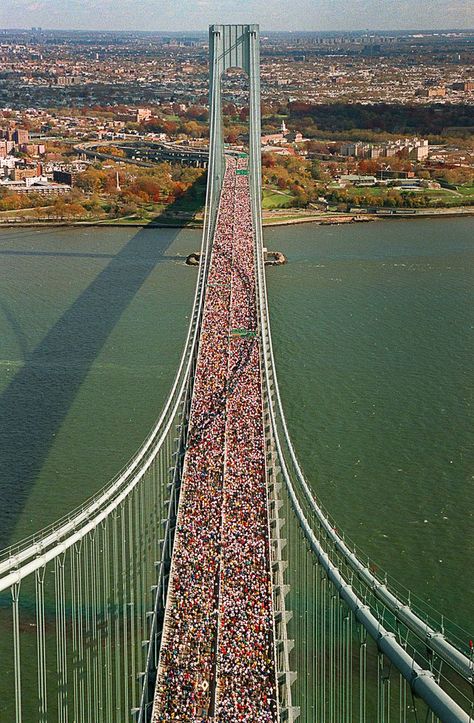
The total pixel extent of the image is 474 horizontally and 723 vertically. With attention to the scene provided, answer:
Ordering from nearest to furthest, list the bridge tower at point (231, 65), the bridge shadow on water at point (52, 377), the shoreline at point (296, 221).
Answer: the bridge shadow on water at point (52, 377) < the bridge tower at point (231, 65) < the shoreline at point (296, 221)

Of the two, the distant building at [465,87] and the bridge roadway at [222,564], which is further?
the distant building at [465,87]

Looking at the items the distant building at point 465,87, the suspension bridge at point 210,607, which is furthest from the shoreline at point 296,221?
the distant building at point 465,87

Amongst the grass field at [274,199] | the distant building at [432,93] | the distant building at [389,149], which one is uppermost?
the distant building at [432,93]

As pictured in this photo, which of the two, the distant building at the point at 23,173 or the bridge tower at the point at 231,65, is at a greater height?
the bridge tower at the point at 231,65

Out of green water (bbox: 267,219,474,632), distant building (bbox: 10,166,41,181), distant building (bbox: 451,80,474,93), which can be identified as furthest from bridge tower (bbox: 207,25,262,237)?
distant building (bbox: 451,80,474,93)

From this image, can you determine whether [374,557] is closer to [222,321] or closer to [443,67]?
[222,321]

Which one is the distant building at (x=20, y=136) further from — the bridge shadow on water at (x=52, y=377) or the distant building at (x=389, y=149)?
the bridge shadow on water at (x=52, y=377)

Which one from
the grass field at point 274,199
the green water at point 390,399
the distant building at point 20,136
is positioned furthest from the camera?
the distant building at point 20,136

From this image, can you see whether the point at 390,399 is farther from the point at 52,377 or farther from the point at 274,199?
the point at 274,199
